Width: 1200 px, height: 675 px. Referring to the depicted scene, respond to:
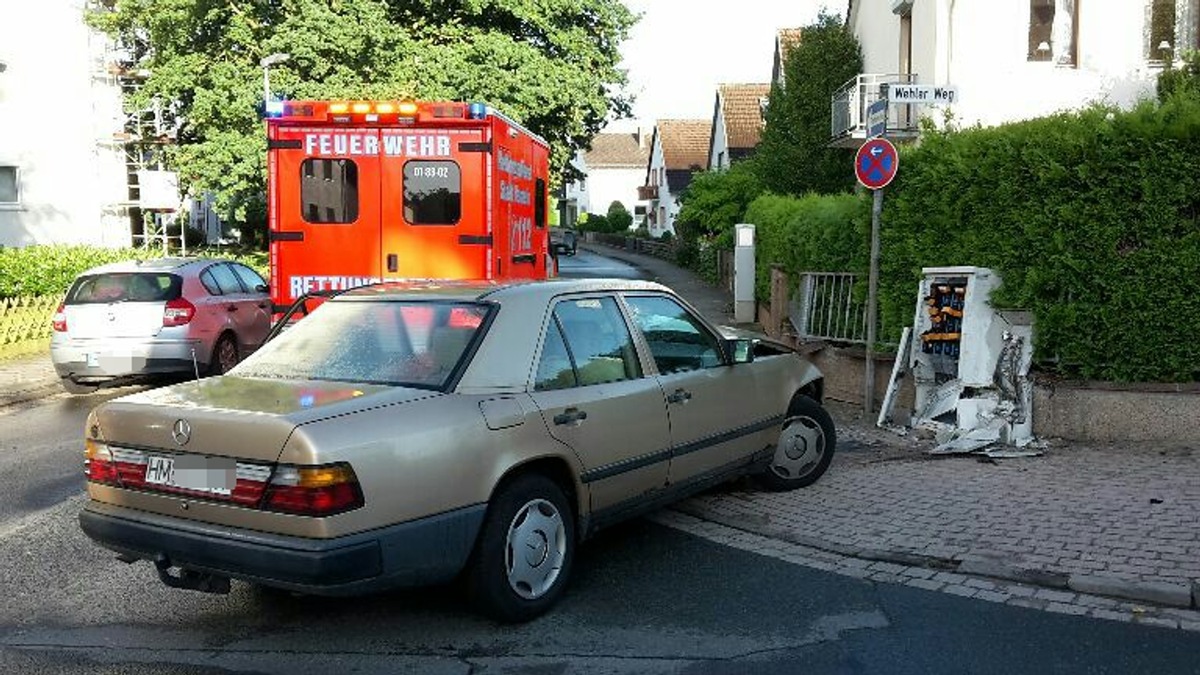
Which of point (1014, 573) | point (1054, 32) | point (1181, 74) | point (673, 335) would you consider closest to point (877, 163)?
point (673, 335)

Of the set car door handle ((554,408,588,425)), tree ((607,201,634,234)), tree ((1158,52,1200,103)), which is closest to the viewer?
car door handle ((554,408,588,425))

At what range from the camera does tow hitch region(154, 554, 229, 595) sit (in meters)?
4.34

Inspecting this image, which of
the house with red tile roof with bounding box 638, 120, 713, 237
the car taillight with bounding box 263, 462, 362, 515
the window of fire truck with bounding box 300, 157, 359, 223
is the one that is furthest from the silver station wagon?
the house with red tile roof with bounding box 638, 120, 713, 237

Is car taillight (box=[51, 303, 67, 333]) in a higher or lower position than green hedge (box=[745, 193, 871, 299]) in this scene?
lower

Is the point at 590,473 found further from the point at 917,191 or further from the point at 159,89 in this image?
the point at 159,89

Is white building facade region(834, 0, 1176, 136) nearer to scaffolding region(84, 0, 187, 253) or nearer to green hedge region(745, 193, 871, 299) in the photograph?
green hedge region(745, 193, 871, 299)

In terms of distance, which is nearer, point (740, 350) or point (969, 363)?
point (740, 350)

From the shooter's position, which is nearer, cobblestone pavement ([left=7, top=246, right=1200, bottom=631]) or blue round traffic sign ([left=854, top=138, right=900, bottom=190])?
cobblestone pavement ([left=7, top=246, right=1200, bottom=631])

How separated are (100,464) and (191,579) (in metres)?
0.69

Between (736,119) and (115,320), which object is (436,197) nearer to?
(115,320)

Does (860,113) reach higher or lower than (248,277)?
higher

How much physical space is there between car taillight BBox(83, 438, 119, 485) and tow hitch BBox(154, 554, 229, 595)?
45cm

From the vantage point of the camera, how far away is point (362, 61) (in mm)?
27344

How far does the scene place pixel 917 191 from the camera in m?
9.99
